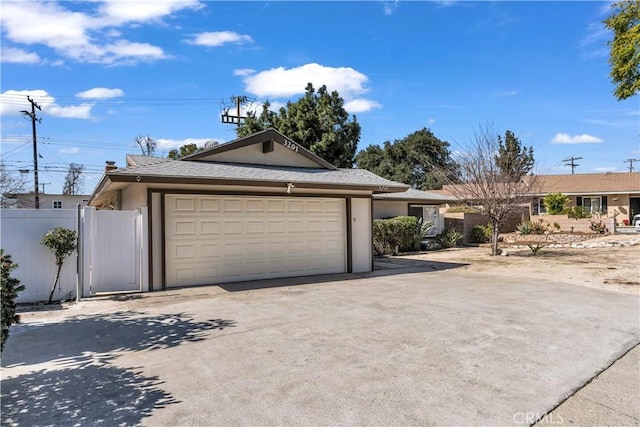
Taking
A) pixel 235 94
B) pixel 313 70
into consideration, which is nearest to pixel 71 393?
pixel 313 70

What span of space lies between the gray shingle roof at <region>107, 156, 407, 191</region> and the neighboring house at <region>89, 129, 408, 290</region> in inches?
0.9

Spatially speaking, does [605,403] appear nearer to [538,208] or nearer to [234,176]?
[234,176]

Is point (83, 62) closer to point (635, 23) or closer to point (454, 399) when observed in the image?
point (454, 399)

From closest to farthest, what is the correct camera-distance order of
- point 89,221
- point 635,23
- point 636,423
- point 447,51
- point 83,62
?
1. point 636,423
2. point 89,221
3. point 635,23
4. point 83,62
5. point 447,51

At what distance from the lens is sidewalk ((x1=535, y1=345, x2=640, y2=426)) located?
3.38m

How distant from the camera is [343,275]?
1188cm

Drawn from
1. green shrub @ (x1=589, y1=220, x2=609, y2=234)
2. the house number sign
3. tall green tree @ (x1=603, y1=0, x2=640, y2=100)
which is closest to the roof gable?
the house number sign

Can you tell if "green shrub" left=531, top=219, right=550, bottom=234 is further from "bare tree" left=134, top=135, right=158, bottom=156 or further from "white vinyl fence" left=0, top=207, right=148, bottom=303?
"bare tree" left=134, top=135, right=158, bottom=156

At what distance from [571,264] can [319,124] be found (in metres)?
20.7

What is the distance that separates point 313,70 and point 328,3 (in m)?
18.4

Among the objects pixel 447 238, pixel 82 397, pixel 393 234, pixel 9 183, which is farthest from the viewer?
pixel 9 183

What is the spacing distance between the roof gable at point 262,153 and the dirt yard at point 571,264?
20.8 ft

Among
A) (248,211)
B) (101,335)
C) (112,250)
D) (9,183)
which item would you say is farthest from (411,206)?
(9,183)

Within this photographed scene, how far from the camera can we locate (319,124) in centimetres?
3059
